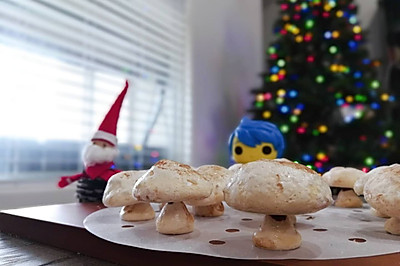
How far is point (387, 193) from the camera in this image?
0.42 metres

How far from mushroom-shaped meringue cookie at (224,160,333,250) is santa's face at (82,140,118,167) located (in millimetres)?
487

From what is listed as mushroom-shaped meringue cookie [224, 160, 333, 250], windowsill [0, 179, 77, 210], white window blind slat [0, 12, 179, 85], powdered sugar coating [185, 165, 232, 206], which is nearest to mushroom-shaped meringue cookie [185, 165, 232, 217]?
powdered sugar coating [185, 165, 232, 206]

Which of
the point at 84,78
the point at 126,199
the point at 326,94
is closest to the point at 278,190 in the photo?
the point at 126,199

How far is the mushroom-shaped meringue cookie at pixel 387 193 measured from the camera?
0.41 metres

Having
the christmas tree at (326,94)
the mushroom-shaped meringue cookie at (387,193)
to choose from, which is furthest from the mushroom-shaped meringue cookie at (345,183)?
the christmas tree at (326,94)

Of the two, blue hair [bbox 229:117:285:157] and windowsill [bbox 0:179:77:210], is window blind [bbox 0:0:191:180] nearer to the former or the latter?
windowsill [bbox 0:179:77:210]

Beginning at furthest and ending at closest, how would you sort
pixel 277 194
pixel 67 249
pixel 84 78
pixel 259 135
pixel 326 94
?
pixel 326 94 < pixel 84 78 < pixel 259 135 < pixel 67 249 < pixel 277 194

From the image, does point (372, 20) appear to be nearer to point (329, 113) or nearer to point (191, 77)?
point (329, 113)

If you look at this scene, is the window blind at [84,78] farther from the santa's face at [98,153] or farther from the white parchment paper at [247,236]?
the white parchment paper at [247,236]

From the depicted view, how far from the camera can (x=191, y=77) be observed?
2.11m

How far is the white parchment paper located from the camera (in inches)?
14.7

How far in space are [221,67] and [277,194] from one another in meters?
2.13

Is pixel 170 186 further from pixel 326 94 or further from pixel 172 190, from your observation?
pixel 326 94

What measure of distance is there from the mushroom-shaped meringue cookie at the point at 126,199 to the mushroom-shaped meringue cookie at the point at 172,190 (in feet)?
0.27
